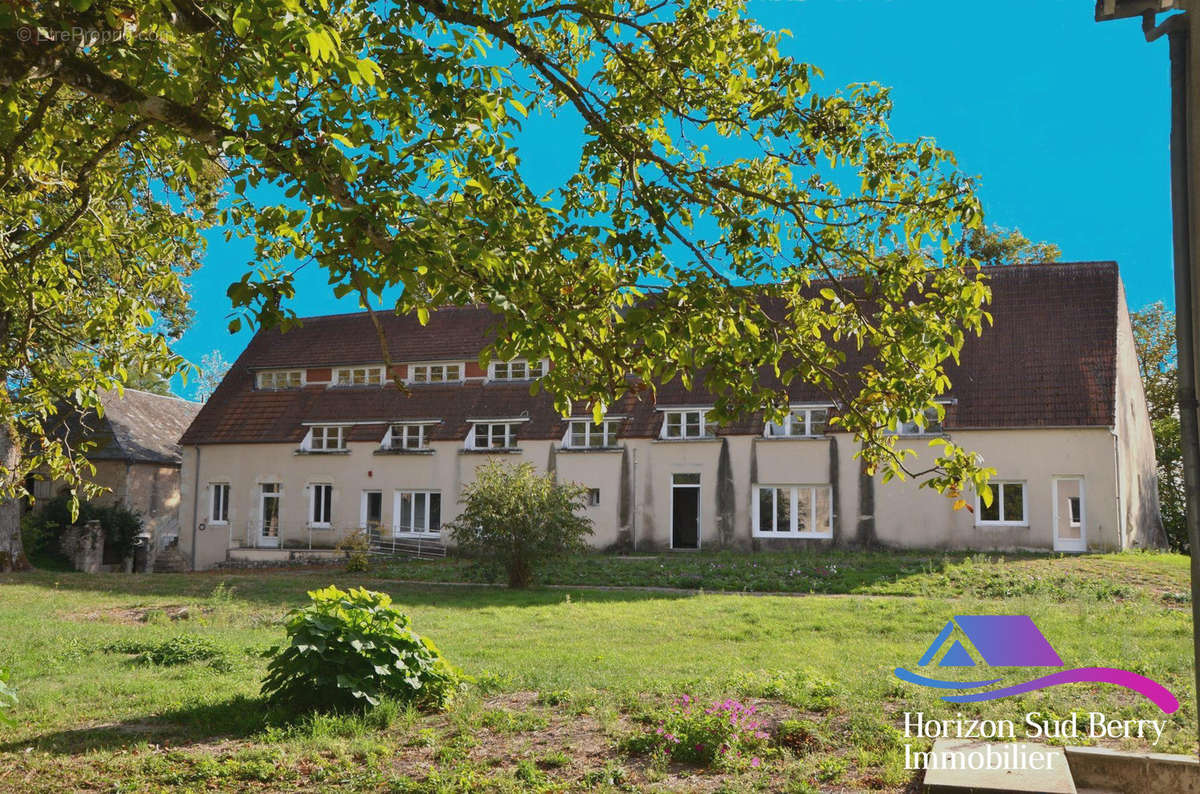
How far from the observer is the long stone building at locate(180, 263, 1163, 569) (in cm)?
2859

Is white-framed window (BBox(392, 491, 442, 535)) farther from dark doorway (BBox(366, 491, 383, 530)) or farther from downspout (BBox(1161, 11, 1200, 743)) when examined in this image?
downspout (BBox(1161, 11, 1200, 743))

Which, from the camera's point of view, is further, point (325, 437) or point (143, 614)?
point (325, 437)

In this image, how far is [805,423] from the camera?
31.6 metres

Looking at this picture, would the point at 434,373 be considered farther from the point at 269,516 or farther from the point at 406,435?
the point at 269,516

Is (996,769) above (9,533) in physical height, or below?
below

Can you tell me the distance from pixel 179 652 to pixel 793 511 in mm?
22461

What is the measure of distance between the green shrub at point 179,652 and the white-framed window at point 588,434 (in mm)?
21405

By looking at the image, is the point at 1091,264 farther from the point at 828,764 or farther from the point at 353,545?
the point at 828,764

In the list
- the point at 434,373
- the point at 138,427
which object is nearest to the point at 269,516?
the point at 434,373

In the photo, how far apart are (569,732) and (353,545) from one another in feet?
84.4

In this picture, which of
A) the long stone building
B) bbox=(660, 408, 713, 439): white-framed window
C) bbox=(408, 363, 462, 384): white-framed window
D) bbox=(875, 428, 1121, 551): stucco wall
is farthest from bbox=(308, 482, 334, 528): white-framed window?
bbox=(875, 428, 1121, 551): stucco wall

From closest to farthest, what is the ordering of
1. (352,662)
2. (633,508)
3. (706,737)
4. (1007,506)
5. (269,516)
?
1. (706,737)
2. (352,662)
3. (1007,506)
4. (633,508)
5. (269,516)

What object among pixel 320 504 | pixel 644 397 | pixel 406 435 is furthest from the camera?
pixel 320 504

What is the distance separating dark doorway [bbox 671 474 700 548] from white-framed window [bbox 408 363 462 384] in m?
10.0
